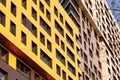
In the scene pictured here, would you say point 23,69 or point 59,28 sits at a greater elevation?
point 59,28

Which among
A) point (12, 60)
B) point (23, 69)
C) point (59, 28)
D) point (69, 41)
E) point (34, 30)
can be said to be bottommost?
point (12, 60)

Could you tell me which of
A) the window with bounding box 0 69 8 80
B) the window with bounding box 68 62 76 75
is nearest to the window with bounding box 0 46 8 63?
the window with bounding box 0 69 8 80

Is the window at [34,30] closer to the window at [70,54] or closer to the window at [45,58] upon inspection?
the window at [45,58]

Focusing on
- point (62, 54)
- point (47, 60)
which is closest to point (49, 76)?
point (47, 60)

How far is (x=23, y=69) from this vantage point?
40.5 metres

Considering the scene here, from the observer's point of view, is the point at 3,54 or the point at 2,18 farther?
the point at 2,18

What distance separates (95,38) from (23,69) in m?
36.6

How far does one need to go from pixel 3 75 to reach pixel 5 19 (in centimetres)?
540

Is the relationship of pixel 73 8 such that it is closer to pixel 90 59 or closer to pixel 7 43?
pixel 90 59

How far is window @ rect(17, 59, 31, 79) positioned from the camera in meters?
39.6

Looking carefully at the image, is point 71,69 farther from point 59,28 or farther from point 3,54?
point 3,54

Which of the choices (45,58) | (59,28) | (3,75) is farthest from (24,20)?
(59,28)

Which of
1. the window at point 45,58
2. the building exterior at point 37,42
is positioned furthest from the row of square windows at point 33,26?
the window at point 45,58

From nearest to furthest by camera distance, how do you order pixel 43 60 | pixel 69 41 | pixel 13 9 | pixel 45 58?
pixel 13 9 < pixel 43 60 < pixel 45 58 < pixel 69 41
